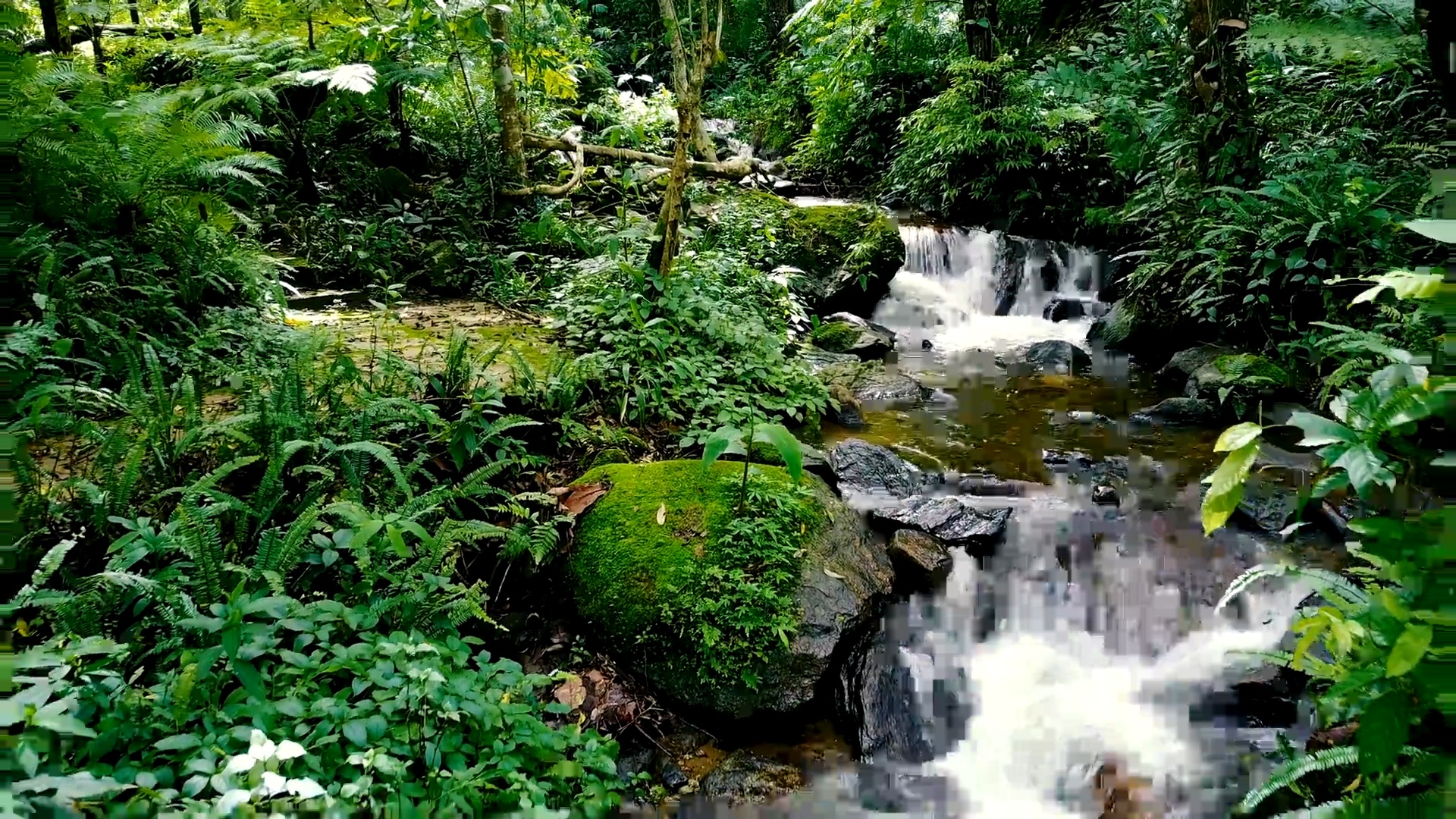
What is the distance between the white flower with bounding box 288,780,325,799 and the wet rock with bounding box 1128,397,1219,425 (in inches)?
262

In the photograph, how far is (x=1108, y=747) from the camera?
3738 millimetres

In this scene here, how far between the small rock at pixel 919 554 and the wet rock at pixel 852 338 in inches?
129

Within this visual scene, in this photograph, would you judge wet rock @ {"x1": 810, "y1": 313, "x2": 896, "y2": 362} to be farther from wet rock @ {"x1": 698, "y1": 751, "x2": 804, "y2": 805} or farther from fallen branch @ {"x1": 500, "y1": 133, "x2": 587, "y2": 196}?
wet rock @ {"x1": 698, "y1": 751, "x2": 804, "y2": 805}

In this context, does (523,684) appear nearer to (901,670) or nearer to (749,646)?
(749,646)

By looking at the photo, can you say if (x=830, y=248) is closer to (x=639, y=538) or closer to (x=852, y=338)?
(x=852, y=338)

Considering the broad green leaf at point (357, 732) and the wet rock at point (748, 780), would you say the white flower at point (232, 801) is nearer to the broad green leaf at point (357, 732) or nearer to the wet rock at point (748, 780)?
the broad green leaf at point (357, 732)

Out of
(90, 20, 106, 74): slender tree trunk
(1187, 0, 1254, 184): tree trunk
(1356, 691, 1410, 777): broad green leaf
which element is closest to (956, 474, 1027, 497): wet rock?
(1356, 691, 1410, 777): broad green leaf

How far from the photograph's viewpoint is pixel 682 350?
18.7 ft

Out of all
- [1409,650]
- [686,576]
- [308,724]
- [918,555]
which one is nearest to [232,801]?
[308,724]

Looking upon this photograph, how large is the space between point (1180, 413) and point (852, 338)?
3.05 metres

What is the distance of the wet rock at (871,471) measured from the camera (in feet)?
18.4

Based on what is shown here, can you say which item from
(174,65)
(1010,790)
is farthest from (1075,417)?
(174,65)

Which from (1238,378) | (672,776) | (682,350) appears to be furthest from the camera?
(1238,378)

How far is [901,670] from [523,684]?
1.94 meters
